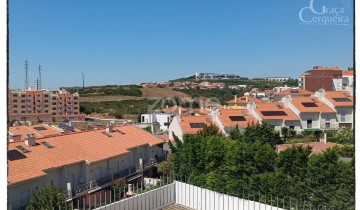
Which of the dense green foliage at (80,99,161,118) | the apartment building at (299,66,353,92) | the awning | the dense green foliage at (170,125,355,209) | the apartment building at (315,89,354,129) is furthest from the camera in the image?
the apartment building at (299,66,353,92)

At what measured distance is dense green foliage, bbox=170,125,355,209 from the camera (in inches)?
142

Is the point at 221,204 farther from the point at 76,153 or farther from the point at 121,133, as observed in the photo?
the point at 121,133

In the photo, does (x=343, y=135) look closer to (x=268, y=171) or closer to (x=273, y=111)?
(x=273, y=111)

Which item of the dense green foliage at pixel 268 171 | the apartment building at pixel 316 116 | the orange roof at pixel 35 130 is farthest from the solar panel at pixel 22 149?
the apartment building at pixel 316 116

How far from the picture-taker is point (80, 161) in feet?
15.1

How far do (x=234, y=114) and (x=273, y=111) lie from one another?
978mm

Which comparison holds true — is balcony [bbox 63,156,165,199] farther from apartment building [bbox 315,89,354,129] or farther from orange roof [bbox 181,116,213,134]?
apartment building [bbox 315,89,354,129]

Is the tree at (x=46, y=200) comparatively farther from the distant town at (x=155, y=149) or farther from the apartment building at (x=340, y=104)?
the apartment building at (x=340, y=104)

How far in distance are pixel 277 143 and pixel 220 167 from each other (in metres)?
2.73

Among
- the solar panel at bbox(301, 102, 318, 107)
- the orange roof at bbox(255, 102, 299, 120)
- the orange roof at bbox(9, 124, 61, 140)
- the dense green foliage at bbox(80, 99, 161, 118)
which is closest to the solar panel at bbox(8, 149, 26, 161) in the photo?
the orange roof at bbox(9, 124, 61, 140)

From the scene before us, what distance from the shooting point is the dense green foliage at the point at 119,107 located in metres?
9.55

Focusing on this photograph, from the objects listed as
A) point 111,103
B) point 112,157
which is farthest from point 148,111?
point 112,157

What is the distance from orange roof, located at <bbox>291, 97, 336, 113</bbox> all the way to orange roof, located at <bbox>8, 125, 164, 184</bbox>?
368 centimetres

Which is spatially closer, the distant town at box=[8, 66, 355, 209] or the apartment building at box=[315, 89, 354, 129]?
the distant town at box=[8, 66, 355, 209]
